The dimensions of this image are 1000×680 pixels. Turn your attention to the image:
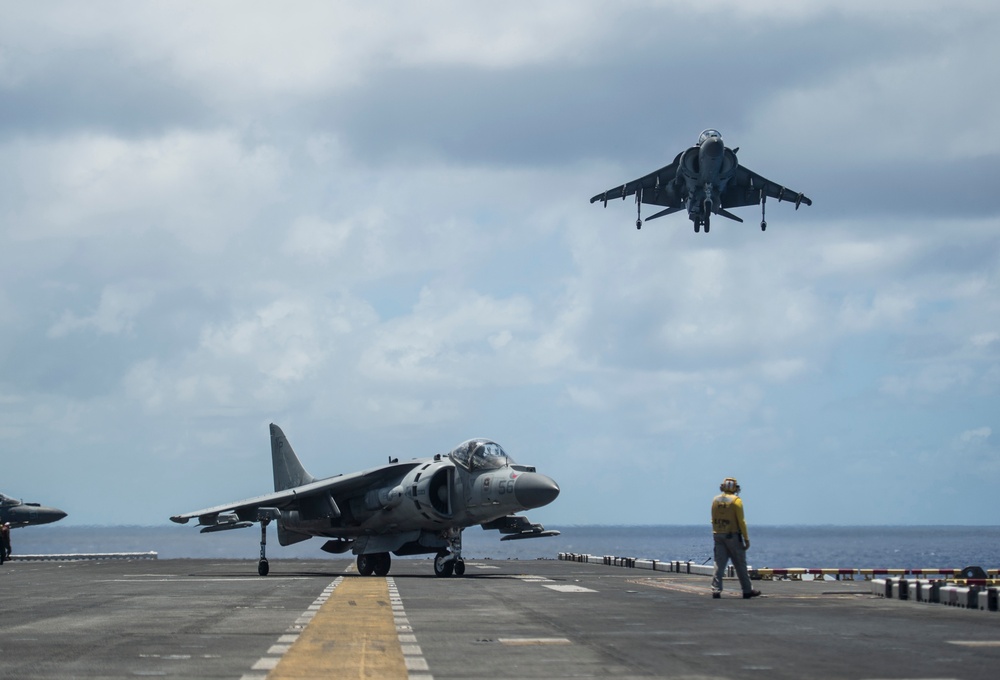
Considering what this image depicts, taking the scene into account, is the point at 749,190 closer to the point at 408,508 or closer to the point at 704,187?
the point at 704,187

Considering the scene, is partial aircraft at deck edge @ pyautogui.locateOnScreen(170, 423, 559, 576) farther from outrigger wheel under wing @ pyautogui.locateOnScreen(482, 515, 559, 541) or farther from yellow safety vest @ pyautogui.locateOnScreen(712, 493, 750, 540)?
yellow safety vest @ pyautogui.locateOnScreen(712, 493, 750, 540)

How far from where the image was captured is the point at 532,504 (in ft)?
113

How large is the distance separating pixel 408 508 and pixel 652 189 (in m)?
29.7

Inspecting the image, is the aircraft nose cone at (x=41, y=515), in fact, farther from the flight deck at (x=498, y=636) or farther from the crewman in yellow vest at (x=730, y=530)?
the crewman in yellow vest at (x=730, y=530)

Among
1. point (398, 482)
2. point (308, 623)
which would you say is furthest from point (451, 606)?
point (398, 482)

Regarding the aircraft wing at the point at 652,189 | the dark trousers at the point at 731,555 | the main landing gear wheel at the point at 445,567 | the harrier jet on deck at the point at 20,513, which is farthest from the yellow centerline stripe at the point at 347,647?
the harrier jet on deck at the point at 20,513

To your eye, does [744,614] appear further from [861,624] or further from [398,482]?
[398,482]

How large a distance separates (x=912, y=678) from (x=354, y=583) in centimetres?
2255

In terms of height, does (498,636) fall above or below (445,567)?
above

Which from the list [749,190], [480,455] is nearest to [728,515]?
[480,455]

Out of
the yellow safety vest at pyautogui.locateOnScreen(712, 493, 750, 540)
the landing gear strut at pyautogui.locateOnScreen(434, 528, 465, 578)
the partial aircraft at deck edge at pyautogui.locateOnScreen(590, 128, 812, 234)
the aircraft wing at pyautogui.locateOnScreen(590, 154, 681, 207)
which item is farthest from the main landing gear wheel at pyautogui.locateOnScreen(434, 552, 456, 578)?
the aircraft wing at pyautogui.locateOnScreen(590, 154, 681, 207)

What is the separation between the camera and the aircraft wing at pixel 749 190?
196 feet

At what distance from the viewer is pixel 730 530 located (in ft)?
68.3

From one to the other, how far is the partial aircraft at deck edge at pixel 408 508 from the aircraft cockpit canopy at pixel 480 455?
0.03 meters
